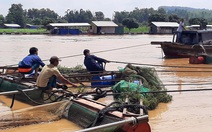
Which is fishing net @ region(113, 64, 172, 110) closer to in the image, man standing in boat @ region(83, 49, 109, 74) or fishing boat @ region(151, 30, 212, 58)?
man standing in boat @ region(83, 49, 109, 74)

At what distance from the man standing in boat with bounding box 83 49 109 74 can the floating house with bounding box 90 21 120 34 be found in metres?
58.7

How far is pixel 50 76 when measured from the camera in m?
8.23

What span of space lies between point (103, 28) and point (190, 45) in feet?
167

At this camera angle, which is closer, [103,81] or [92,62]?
[103,81]

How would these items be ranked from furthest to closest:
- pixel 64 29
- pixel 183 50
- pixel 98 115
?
1. pixel 64 29
2. pixel 183 50
3. pixel 98 115

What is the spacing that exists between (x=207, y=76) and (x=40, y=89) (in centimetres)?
863

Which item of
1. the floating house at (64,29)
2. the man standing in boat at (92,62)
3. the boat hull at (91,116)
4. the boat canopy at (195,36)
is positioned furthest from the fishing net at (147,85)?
the floating house at (64,29)

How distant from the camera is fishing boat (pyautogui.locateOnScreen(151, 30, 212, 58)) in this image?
21.1 meters

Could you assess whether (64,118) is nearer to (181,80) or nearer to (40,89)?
(40,89)

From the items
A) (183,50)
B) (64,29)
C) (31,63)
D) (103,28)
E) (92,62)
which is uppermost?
(31,63)

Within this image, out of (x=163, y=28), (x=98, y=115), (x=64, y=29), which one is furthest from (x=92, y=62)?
(x=163, y=28)

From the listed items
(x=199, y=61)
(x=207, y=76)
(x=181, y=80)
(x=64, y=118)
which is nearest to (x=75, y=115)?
(x=64, y=118)

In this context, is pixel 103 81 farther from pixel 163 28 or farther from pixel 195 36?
pixel 163 28

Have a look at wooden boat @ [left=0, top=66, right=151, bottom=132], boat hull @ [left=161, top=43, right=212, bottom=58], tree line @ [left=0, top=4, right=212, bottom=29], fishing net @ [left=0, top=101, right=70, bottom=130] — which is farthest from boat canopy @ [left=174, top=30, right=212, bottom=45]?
tree line @ [left=0, top=4, right=212, bottom=29]
